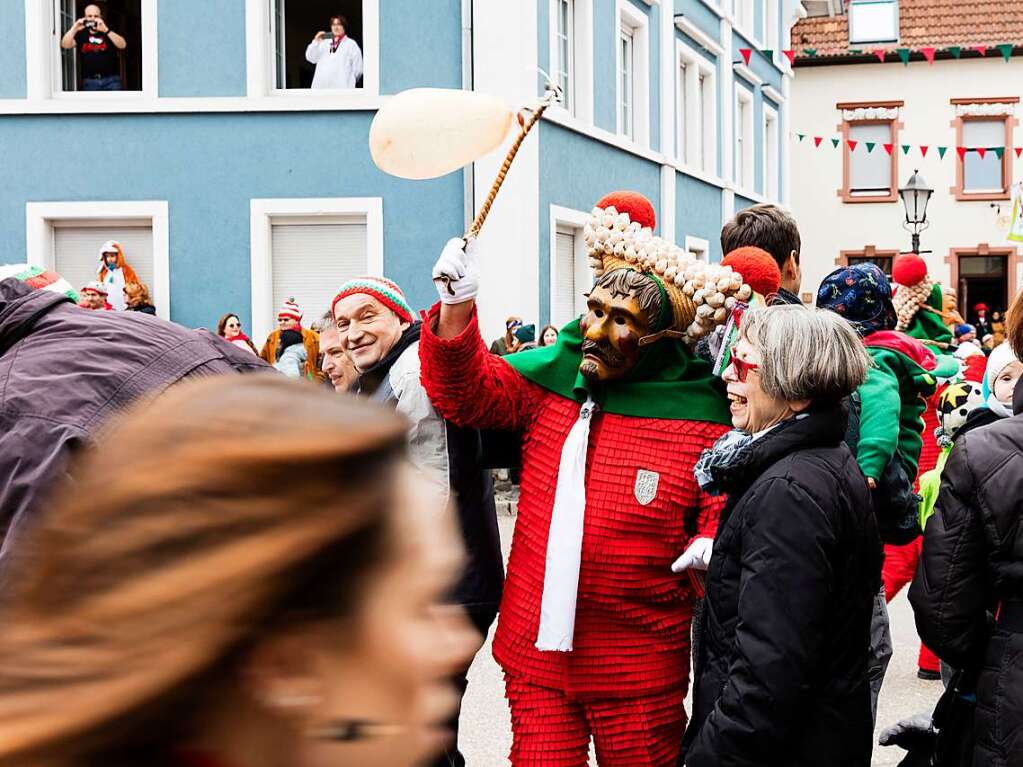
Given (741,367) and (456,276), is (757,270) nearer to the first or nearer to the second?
(741,367)

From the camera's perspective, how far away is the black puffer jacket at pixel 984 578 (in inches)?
115

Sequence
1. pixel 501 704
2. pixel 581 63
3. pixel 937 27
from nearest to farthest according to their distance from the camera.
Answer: pixel 501 704
pixel 581 63
pixel 937 27

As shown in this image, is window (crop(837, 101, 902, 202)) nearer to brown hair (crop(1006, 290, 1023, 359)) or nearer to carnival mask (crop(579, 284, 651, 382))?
brown hair (crop(1006, 290, 1023, 359))

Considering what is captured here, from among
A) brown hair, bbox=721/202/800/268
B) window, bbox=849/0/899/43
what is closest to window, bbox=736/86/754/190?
window, bbox=849/0/899/43

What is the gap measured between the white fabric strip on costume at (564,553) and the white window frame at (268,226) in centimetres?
1121

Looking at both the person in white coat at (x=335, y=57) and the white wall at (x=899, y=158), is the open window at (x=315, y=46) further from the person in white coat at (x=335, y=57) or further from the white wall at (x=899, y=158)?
the white wall at (x=899, y=158)

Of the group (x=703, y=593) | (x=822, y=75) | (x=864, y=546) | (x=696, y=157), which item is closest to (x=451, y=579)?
(x=864, y=546)

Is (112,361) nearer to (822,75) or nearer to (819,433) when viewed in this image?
(819,433)

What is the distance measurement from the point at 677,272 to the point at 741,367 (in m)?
0.45

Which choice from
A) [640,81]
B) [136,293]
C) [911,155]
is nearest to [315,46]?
[136,293]

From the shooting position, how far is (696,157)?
20.9 metres

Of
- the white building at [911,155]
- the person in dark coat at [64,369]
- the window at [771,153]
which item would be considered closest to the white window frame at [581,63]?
the window at [771,153]

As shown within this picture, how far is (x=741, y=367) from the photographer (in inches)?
126

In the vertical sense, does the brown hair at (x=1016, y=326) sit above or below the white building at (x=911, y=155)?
below
